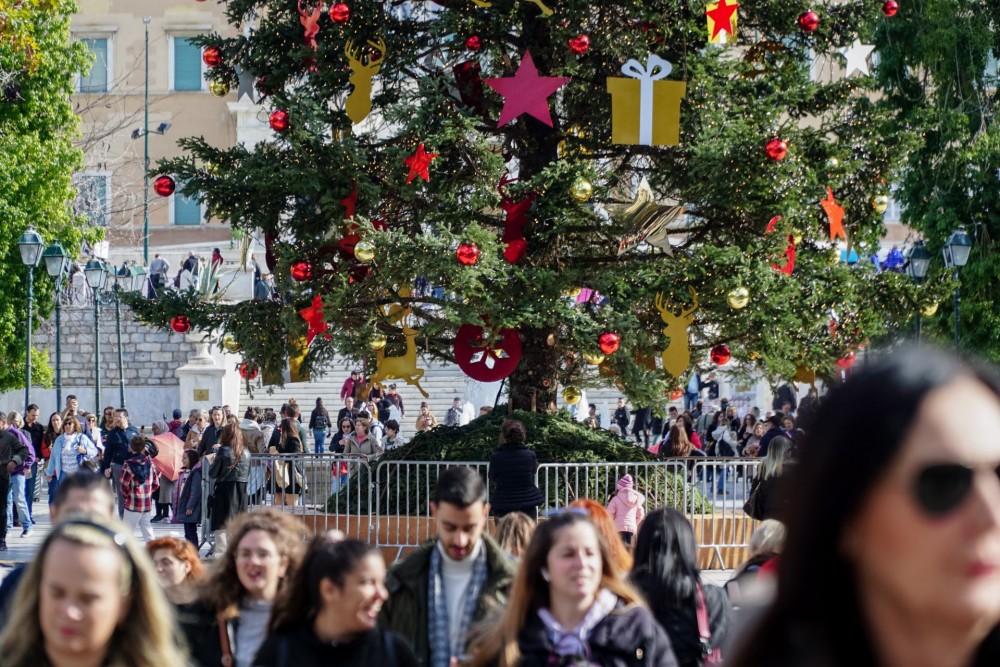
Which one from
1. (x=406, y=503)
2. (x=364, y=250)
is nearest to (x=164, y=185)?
(x=364, y=250)

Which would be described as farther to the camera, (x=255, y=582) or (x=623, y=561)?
(x=623, y=561)

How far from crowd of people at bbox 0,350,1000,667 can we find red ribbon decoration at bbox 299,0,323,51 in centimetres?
932

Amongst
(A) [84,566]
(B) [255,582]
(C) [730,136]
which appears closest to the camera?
(A) [84,566]

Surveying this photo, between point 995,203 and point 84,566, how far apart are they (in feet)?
84.5

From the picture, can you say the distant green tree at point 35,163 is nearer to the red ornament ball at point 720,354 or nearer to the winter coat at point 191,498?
the winter coat at point 191,498

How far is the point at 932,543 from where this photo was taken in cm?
129

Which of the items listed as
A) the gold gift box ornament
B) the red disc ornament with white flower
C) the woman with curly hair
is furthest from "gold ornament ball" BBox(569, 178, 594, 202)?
the woman with curly hair

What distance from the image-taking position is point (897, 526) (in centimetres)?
129

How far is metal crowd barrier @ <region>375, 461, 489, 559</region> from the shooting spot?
1453cm

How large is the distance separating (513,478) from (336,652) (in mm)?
7788

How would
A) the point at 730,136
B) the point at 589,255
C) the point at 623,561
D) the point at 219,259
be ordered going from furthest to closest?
1. the point at 219,259
2. the point at 589,255
3. the point at 730,136
4. the point at 623,561

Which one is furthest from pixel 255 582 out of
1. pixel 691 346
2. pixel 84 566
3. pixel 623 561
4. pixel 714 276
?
pixel 691 346

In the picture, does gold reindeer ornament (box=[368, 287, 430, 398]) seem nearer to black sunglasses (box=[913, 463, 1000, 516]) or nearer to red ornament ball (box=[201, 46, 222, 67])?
red ornament ball (box=[201, 46, 222, 67])

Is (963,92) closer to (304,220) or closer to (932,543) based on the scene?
(304,220)
